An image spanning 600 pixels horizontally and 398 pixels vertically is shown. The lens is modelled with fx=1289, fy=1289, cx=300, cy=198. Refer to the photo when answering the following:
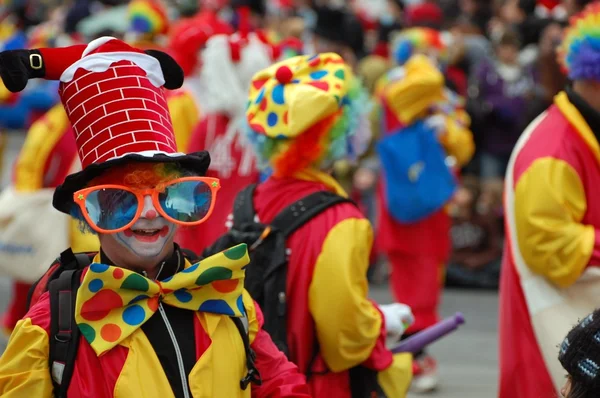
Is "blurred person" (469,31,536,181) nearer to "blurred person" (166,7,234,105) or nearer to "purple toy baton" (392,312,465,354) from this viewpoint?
"blurred person" (166,7,234,105)

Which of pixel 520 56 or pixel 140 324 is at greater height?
pixel 520 56

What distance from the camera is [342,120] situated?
4.89 metres

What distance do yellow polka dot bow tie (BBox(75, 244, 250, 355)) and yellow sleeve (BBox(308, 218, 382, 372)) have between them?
3.57 ft

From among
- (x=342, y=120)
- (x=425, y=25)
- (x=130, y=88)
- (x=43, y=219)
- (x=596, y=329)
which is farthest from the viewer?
(x=425, y=25)

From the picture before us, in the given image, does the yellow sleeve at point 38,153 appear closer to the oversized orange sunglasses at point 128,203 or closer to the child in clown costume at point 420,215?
the child in clown costume at point 420,215

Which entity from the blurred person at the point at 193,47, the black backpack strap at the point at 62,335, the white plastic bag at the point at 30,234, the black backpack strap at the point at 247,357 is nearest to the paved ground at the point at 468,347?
the white plastic bag at the point at 30,234

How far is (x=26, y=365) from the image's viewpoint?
10.3 feet

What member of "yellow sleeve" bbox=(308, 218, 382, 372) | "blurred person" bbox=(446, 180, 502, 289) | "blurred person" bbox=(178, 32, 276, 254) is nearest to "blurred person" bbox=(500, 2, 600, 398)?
"yellow sleeve" bbox=(308, 218, 382, 372)

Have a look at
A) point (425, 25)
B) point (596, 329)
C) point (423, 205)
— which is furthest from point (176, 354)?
point (425, 25)

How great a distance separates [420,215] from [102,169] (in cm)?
526

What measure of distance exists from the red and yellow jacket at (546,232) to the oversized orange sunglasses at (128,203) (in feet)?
6.71

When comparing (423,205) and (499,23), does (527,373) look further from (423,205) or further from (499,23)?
(499,23)

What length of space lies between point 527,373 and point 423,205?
10.5ft

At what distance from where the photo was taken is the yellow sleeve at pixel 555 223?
4969mm
